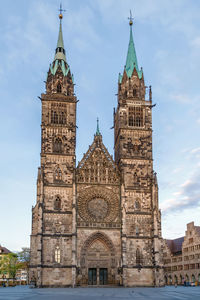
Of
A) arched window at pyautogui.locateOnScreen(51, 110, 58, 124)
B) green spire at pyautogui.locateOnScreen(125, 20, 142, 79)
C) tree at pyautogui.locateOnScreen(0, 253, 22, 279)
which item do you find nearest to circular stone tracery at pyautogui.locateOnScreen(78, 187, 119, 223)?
arched window at pyautogui.locateOnScreen(51, 110, 58, 124)

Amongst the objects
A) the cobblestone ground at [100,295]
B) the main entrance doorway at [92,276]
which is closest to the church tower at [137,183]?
the main entrance doorway at [92,276]

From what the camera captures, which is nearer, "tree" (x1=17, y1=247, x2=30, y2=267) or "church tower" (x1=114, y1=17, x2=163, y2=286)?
"church tower" (x1=114, y1=17, x2=163, y2=286)

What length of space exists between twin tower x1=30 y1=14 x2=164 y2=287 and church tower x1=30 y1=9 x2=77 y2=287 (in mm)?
104

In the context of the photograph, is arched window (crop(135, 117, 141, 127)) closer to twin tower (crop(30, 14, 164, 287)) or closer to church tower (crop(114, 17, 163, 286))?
church tower (crop(114, 17, 163, 286))

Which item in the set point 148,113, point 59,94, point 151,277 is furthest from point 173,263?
point 59,94

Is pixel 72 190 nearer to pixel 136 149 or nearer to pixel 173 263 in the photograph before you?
pixel 136 149

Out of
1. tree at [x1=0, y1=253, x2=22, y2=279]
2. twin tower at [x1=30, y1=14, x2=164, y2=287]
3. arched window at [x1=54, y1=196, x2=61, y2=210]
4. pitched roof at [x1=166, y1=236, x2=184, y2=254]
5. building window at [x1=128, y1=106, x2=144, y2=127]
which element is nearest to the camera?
twin tower at [x1=30, y1=14, x2=164, y2=287]

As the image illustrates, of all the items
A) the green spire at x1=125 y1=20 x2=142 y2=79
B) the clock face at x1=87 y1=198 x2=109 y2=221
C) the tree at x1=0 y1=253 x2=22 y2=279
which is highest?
the green spire at x1=125 y1=20 x2=142 y2=79

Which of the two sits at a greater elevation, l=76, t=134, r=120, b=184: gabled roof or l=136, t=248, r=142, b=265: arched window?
l=76, t=134, r=120, b=184: gabled roof

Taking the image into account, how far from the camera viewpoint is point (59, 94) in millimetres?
54656

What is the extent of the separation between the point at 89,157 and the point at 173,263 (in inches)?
1478

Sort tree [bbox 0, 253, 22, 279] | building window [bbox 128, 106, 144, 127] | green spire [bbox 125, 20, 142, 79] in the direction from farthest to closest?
tree [bbox 0, 253, 22, 279] → green spire [bbox 125, 20, 142, 79] → building window [bbox 128, 106, 144, 127]

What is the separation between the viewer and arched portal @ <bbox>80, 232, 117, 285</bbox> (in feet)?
155

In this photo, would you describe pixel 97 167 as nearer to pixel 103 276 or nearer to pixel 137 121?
pixel 137 121
